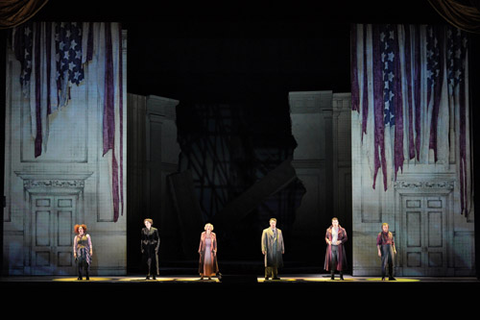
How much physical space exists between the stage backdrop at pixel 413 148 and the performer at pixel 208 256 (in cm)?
263

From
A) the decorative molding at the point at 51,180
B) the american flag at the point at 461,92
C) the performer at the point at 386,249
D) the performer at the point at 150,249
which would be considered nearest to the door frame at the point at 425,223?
the american flag at the point at 461,92

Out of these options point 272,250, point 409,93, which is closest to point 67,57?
point 272,250

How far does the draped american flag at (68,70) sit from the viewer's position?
48.6ft

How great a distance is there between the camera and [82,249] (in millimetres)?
13672

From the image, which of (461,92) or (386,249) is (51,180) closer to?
(386,249)

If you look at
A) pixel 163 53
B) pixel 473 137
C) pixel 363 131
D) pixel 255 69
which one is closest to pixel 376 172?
pixel 363 131

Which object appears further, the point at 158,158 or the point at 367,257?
the point at 158,158

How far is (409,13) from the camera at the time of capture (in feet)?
48.4

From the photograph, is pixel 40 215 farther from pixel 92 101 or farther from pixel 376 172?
pixel 376 172

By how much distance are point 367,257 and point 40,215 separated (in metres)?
5.82

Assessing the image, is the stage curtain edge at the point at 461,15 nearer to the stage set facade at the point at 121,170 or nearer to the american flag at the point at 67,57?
the stage set facade at the point at 121,170

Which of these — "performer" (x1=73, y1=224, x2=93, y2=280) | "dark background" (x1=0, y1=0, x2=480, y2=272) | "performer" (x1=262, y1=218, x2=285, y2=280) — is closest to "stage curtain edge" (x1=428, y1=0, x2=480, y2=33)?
"dark background" (x1=0, y1=0, x2=480, y2=272)

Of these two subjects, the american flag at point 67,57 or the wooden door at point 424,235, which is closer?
the wooden door at point 424,235
